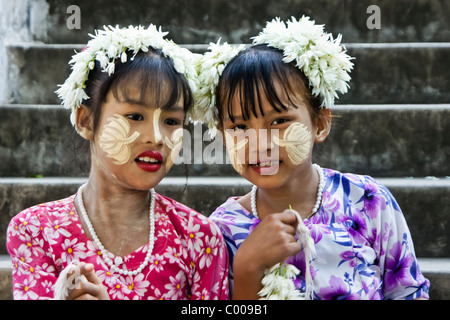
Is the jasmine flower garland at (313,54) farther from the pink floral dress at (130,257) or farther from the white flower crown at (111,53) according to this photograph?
the pink floral dress at (130,257)

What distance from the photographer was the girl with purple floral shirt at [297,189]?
1.93m

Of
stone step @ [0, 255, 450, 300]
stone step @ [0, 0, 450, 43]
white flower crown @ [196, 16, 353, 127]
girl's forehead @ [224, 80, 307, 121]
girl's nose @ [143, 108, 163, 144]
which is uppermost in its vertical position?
stone step @ [0, 0, 450, 43]

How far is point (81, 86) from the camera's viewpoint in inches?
76.7

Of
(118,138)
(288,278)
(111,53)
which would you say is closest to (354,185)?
(288,278)

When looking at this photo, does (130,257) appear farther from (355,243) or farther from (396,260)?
(396,260)

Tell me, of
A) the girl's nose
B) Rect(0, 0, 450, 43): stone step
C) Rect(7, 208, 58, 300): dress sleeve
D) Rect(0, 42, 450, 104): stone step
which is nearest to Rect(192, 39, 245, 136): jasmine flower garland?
the girl's nose

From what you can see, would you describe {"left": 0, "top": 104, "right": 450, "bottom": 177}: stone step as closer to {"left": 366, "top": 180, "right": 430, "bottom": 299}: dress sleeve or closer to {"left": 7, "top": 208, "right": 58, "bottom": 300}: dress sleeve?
{"left": 366, "top": 180, "right": 430, "bottom": 299}: dress sleeve

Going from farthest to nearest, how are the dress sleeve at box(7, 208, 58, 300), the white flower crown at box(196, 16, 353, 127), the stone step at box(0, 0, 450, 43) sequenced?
the stone step at box(0, 0, 450, 43) < the white flower crown at box(196, 16, 353, 127) < the dress sleeve at box(7, 208, 58, 300)

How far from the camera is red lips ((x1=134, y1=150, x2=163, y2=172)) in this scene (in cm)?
188

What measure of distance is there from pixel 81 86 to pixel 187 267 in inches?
27.6

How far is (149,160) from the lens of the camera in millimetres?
1888

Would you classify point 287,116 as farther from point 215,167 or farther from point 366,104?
point 366,104

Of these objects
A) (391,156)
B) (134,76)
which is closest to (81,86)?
(134,76)

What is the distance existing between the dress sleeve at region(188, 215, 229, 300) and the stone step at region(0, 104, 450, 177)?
109cm
